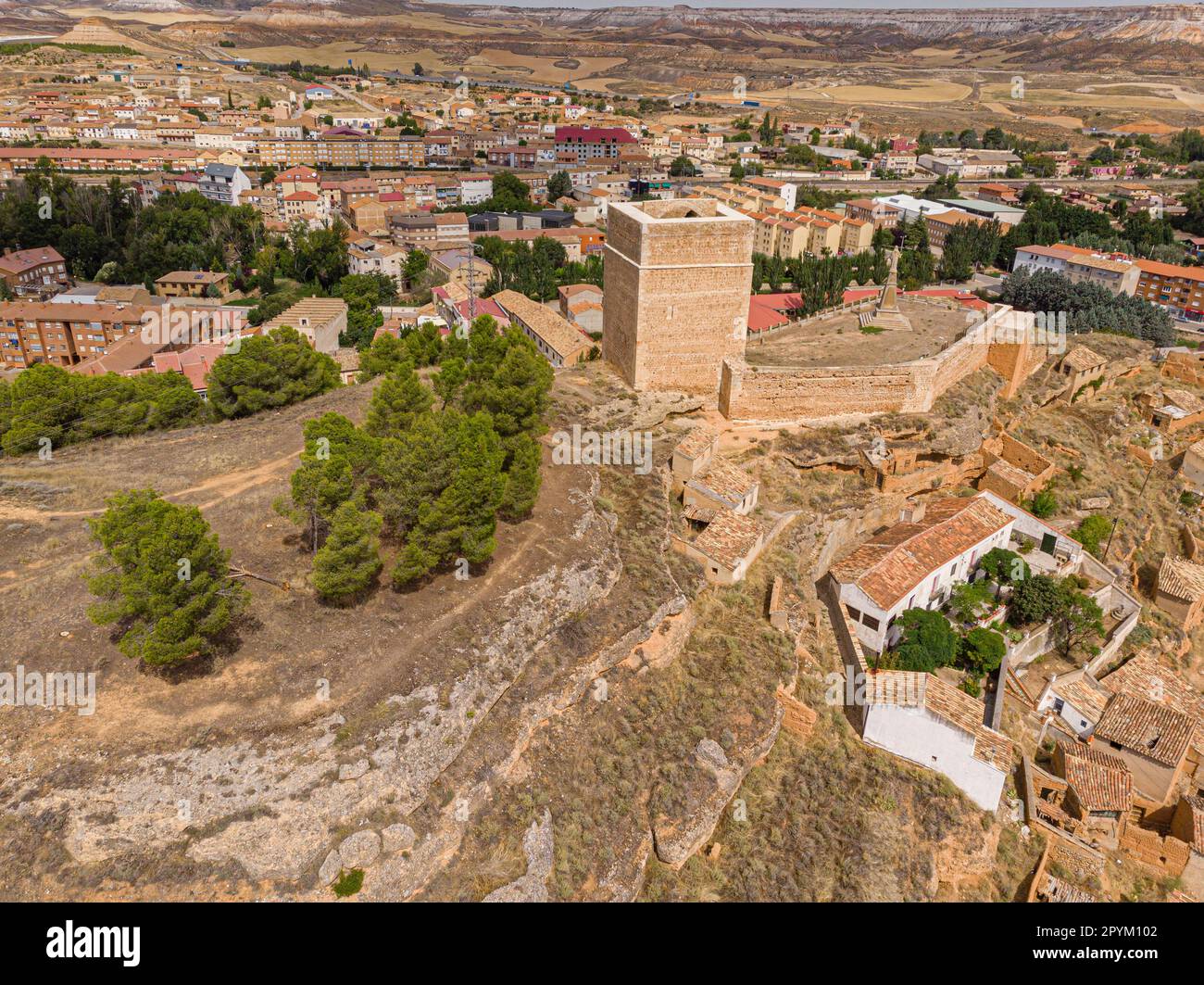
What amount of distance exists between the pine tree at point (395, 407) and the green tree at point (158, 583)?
5.21 metres

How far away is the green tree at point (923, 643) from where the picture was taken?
64.1 ft

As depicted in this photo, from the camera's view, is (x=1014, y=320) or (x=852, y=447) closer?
(x=852, y=447)

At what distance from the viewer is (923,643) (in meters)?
19.8

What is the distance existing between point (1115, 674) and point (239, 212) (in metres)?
69.3

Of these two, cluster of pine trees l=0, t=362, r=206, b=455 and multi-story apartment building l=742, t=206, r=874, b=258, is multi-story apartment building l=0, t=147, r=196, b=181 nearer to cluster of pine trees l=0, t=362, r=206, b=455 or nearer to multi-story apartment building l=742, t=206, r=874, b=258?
multi-story apartment building l=742, t=206, r=874, b=258

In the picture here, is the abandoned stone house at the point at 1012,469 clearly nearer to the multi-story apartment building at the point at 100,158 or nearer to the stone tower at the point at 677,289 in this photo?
the stone tower at the point at 677,289

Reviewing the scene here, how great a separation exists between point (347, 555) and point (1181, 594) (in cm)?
2444

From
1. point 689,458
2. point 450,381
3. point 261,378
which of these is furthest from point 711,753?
point 261,378

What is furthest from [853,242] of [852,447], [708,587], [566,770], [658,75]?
[658,75]

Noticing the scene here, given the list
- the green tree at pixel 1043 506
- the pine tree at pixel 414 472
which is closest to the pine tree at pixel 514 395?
the pine tree at pixel 414 472

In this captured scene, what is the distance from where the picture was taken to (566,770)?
13602 millimetres

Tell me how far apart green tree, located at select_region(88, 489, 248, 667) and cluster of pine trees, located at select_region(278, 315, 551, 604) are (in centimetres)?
173

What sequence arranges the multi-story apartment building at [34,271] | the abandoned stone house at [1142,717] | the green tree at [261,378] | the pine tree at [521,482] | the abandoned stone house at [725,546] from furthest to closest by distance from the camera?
1. the multi-story apartment building at [34,271]
2. the green tree at [261,378]
3. the abandoned stone house at [1142,717]
4. the abandoned stone house at [725,546]
5. the pine tree at [521,482]

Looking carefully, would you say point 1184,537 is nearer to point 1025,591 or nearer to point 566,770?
point 1025,591
